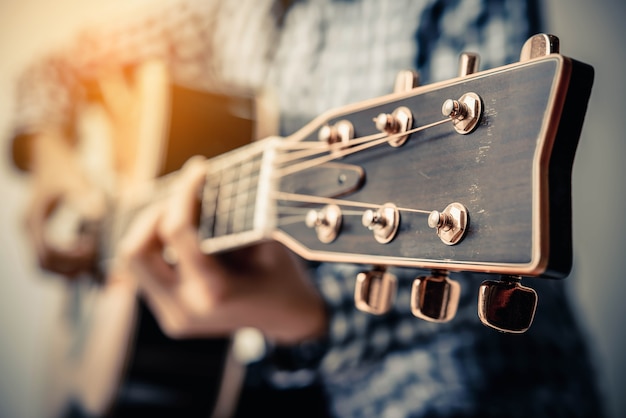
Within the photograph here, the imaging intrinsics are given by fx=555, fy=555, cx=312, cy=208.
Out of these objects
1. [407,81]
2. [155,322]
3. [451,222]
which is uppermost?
[407,81]

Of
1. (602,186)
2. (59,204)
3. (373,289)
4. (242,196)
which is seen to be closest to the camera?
(373,289)

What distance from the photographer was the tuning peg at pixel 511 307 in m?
0.30

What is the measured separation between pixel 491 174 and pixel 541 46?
7 cm

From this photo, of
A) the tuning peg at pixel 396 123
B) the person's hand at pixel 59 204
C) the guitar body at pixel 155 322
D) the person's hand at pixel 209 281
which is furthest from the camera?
the person's hand at pixel 59 204

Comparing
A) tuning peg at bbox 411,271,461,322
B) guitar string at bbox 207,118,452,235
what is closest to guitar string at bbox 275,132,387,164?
guitar string at bbox 207,118,452,235

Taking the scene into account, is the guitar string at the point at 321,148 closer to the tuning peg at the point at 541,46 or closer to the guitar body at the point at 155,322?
the tuning peg at the point at 541,46

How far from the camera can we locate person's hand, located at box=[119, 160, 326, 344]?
64 centimetres

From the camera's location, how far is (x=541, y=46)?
29 cm

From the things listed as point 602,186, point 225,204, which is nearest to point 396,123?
point 225,204

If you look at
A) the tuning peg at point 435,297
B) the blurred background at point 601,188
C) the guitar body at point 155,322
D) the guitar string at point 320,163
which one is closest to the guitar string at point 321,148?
the guitar string at point 320,163

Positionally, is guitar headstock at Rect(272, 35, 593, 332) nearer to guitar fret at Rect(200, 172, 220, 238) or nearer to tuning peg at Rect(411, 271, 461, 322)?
tuning peg at Rect(411, 271, 461, 322)

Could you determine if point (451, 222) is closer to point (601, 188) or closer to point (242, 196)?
point (242, 196)

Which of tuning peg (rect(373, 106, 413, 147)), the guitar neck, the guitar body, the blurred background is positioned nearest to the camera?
tuning peg (rect(373, 106, 413, 147))

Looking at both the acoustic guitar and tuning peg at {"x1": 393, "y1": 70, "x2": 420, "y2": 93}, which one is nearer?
the acoustic guitar
